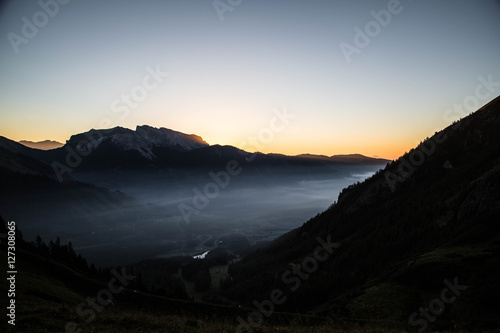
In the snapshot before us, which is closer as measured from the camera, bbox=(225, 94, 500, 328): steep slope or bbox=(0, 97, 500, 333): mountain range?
bbox=(0, 97, 500, 333): mountain range

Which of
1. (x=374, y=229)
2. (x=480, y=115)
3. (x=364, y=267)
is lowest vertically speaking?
(x=364, y=267)

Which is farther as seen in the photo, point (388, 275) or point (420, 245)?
point (420, 245)

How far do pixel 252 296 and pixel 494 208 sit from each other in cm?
12488

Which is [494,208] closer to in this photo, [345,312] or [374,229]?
[345,312]

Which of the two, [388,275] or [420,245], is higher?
[420,245]

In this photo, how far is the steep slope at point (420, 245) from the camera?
173ft

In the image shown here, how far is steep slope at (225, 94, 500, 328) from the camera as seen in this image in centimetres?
5283

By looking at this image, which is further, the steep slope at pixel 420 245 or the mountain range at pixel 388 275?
the steep slope at pixel 420 245

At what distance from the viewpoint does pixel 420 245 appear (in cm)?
10194

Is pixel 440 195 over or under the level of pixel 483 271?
over

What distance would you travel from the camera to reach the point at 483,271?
5128 centimetres

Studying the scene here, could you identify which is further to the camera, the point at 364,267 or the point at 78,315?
the point at 364,267

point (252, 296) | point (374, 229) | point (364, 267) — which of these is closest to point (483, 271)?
→ point (364, 267)

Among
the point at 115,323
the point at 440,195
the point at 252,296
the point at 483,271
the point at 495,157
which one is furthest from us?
the point at 252,296
